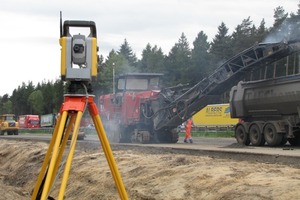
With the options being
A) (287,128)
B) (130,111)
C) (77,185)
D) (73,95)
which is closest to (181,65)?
(130,111)

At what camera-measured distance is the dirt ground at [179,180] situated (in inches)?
328

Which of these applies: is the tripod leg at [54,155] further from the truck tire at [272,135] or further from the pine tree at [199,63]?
the pine tree at [199,63]

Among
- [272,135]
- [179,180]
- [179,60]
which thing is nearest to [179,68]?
[179,60]

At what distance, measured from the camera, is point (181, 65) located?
10512 centimetres

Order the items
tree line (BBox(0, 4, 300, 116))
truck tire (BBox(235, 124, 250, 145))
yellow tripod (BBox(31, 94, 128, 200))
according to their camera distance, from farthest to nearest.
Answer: tree line (BBox(0, 4, 300, 116))
truck tire (BBox(235, 124, 250, 145))
yellow tripod (BBox(31, 94, 128, 200))

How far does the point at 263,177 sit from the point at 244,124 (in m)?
12.4

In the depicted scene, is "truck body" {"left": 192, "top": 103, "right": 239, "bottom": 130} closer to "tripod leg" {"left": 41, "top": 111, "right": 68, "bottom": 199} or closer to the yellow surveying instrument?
the yellow surveying instrument

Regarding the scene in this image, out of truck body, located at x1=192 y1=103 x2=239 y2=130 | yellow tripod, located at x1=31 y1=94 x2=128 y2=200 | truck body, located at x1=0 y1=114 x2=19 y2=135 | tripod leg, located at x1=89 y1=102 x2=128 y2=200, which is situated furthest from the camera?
truck body, located at x1=0 y1=114 x2=19 y2=135

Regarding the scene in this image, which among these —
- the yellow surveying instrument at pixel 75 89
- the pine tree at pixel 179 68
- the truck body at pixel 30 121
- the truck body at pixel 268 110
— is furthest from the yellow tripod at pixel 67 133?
the pine tree at pixel 179 68

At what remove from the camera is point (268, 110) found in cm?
2003

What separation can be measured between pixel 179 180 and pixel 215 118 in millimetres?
42794

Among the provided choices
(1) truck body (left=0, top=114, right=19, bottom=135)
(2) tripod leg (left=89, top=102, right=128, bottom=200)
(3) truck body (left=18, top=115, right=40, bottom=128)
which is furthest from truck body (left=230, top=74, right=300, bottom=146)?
(3) truck body (left=18, top=115, right=40, bottom=128)

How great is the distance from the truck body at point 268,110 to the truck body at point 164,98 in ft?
2.69

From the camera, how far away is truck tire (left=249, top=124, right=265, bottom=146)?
65.9 feet
